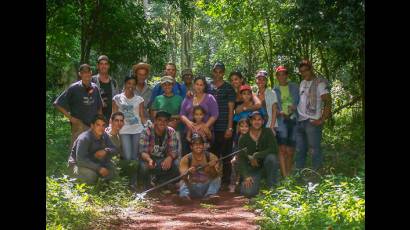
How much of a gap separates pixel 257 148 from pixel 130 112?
1990 millimetres

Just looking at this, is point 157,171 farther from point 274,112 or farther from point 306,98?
point 306,98

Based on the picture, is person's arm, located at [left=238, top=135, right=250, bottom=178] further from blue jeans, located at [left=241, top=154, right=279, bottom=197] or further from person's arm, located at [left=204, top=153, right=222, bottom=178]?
person's arm, located at [left=204, top=153, right=222, bottom=178]

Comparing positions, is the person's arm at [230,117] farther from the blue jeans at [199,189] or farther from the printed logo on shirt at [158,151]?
the printed logo on shirt at [158,151]

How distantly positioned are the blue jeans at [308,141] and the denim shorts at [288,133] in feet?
0.40

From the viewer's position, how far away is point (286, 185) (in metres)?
7.51

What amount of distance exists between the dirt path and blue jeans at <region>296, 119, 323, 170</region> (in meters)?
1.17

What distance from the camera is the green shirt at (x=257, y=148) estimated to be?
8.12m

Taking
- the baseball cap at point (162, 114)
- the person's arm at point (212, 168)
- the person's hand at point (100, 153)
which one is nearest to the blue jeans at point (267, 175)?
the person's arm at point (212, 168)

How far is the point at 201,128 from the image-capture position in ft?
27.5

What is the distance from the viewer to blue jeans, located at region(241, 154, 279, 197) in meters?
8.08

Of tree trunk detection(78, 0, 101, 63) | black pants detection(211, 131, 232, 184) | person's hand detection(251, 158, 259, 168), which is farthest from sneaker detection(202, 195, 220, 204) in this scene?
tree trunk detection(78, 0, 101, 63)
